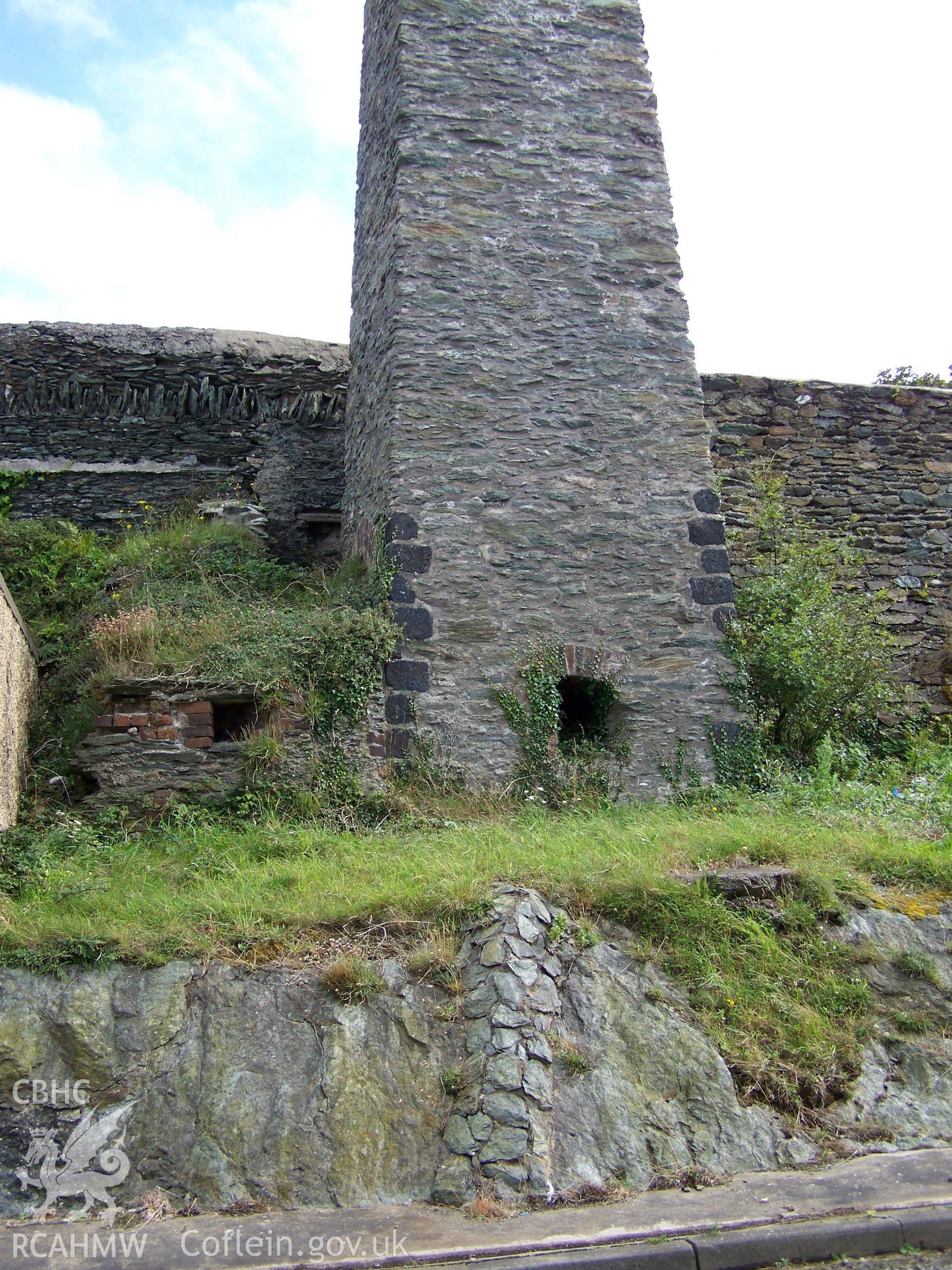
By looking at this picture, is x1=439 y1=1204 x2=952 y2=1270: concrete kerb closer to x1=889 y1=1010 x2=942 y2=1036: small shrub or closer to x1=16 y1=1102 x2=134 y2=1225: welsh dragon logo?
x1=889 y1=1010 x2=942 y2=1036: small shrub

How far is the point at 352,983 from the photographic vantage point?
4328mm

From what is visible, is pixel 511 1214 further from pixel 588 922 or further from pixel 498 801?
pixel 498 801

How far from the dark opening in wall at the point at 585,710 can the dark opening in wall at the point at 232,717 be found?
2069 mm

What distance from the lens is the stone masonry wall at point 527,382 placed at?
7.29m

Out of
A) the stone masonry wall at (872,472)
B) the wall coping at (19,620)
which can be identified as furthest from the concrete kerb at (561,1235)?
the stone masonry wall at (872,472)

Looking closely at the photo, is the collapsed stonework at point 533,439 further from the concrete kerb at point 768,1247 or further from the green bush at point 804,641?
the concrete kerb at point 768,1247

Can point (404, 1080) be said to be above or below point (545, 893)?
below

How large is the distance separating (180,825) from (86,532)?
4.28 meters

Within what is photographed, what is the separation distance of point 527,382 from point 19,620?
398 centimetres

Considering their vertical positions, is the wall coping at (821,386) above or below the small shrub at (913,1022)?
above

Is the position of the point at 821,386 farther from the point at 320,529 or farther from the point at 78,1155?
the point at 78,1155

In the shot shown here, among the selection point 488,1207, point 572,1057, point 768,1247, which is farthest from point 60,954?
point 768,1247

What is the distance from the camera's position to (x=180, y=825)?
6.12m

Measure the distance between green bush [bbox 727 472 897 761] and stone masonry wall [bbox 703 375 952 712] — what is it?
0.82 feet
